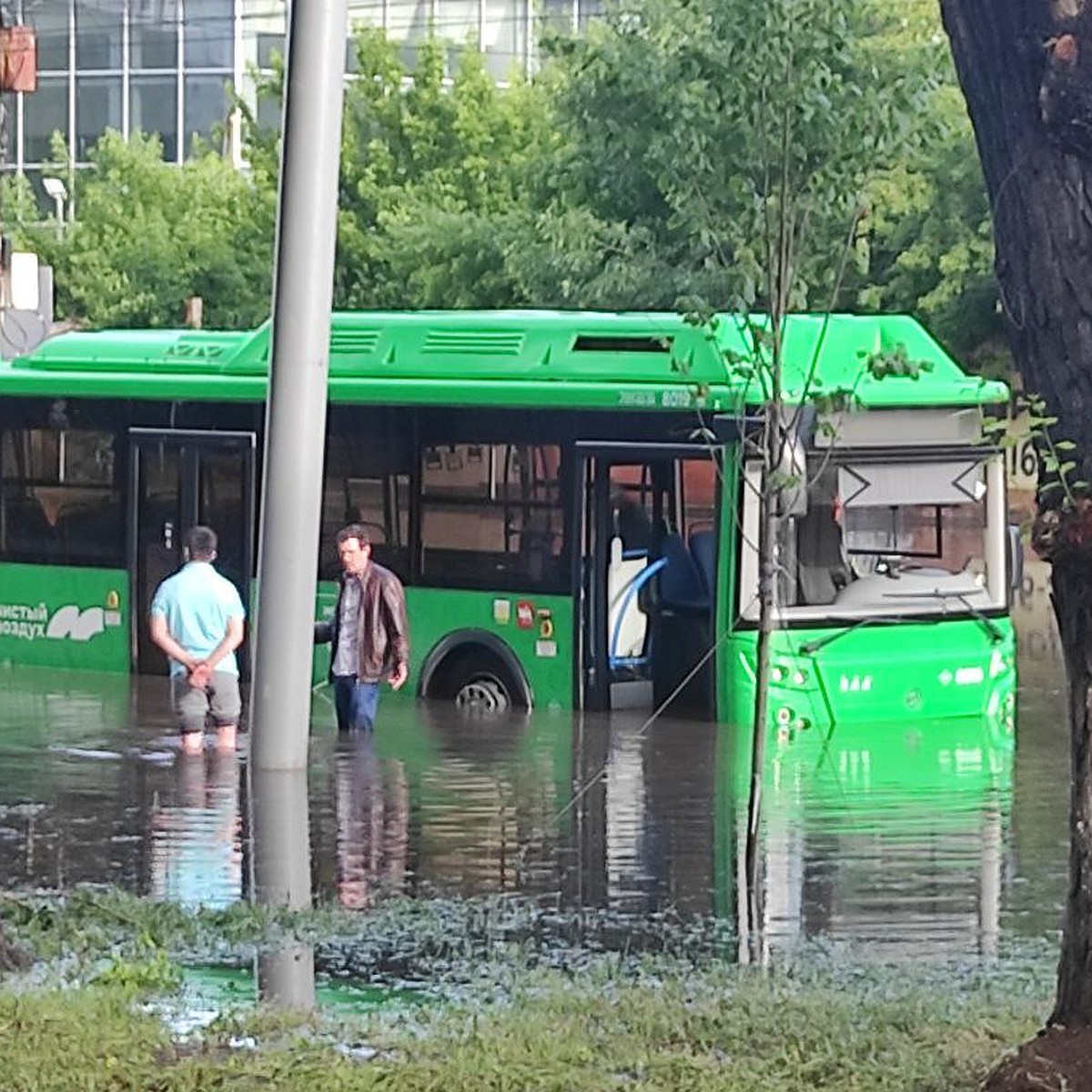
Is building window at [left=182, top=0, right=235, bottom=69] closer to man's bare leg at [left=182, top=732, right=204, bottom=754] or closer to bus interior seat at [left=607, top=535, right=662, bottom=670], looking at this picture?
bus interior seat at [left=607, top=535, right=662, bottom=670]

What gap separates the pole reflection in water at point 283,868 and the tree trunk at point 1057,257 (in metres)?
2.81

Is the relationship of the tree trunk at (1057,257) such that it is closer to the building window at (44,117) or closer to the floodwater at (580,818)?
the floodwater at (580,818)

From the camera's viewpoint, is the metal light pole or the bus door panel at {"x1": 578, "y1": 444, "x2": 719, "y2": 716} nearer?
the metal light pole

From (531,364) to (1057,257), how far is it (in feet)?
45.7

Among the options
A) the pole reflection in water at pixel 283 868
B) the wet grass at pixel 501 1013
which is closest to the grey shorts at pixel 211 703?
the pole reflection in water at pixel 283 868

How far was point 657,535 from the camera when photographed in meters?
19.7

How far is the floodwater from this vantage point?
12078 millimetres

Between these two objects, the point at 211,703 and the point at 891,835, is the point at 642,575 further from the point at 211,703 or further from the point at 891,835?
the point at 891,835

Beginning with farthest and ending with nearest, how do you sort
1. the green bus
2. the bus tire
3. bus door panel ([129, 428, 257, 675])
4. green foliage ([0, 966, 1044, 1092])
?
bus door panel ([129, 428, 257, 675]), the bus tire, the green bus, green foliage ([0, 966, 1044, 1092])

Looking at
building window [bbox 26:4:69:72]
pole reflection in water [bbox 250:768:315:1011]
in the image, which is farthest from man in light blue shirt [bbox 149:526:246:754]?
building window [bbox 26:4:69:72]

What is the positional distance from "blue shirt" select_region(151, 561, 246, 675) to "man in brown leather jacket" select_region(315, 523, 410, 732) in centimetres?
74

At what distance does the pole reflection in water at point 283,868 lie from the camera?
369 inches

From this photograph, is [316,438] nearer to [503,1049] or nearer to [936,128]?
[936,128]

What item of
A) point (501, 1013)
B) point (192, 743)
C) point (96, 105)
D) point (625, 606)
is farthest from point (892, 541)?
point (96, 105)
